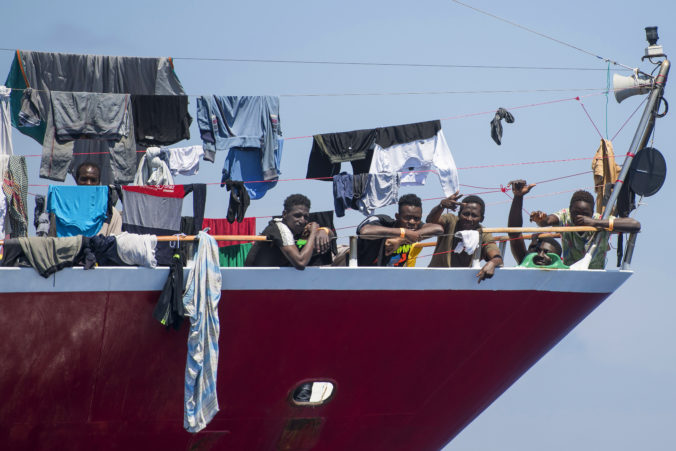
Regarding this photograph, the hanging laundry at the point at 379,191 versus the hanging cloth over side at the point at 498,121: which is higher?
the hanging cloth over side at the point at 498,121

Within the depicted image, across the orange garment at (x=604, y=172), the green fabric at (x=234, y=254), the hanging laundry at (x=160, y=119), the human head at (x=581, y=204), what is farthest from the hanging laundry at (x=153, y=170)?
the orange garment at (x=604, y=172)

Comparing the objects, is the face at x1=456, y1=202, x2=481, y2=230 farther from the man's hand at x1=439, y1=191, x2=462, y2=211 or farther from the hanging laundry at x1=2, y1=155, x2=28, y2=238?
the hanging laundry at x1=2, y1=155, x2=28, y2=238

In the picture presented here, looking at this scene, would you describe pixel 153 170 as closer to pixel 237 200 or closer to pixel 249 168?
pixel 249 168

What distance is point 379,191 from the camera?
1293 cm

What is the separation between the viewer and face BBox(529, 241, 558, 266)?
10953 mm

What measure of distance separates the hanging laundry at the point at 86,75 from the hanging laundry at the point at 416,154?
2.81 metres

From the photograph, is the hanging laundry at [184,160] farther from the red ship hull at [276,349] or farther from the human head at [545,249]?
the human head at [545,249]

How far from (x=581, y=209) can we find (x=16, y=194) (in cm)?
629

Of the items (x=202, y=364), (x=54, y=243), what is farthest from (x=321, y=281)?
(x=54, y=243)

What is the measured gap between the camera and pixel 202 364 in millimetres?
9672

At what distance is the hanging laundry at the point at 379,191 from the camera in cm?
1291

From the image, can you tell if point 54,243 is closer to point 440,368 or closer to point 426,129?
point 440,368

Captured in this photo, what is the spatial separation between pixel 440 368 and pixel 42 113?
220 inches

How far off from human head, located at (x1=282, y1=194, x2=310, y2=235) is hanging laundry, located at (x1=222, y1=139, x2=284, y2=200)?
253 cm
